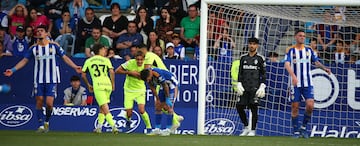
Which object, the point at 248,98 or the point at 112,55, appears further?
the point at 112,55

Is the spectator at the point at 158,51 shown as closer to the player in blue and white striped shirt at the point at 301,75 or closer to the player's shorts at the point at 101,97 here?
the player's shorts at the point at 101,97

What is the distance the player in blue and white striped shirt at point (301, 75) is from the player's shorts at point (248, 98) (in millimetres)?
797

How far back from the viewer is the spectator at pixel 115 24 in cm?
2286

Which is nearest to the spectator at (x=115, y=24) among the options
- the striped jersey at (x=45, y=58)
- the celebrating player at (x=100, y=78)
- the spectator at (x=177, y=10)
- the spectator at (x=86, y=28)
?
the spectator at (x=86, y=28)

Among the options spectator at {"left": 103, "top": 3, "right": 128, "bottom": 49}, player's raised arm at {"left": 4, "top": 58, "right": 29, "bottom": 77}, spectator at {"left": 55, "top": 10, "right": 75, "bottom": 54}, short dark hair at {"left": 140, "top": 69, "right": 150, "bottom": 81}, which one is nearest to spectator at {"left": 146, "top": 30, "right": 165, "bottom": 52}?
spectator at {"left": 103, "top": 3, "right": 128, "bottom": 49}

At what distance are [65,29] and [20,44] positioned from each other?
1.24 meters

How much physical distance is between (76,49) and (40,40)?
4196mm

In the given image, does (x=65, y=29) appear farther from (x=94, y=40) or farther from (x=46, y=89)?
(x=46, y=89)

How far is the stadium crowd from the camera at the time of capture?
68.4 feet

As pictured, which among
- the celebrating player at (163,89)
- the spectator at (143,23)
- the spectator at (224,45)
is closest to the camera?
the celebrating player at (163,89)

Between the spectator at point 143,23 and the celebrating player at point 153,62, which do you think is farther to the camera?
the spectator at point 143,23

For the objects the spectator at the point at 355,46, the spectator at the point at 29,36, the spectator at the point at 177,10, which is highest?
the spectator at the point at 177,10

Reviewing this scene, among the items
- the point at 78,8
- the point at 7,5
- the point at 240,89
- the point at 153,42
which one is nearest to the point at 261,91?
the point at 240,89

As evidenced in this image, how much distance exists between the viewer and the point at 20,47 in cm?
2266
